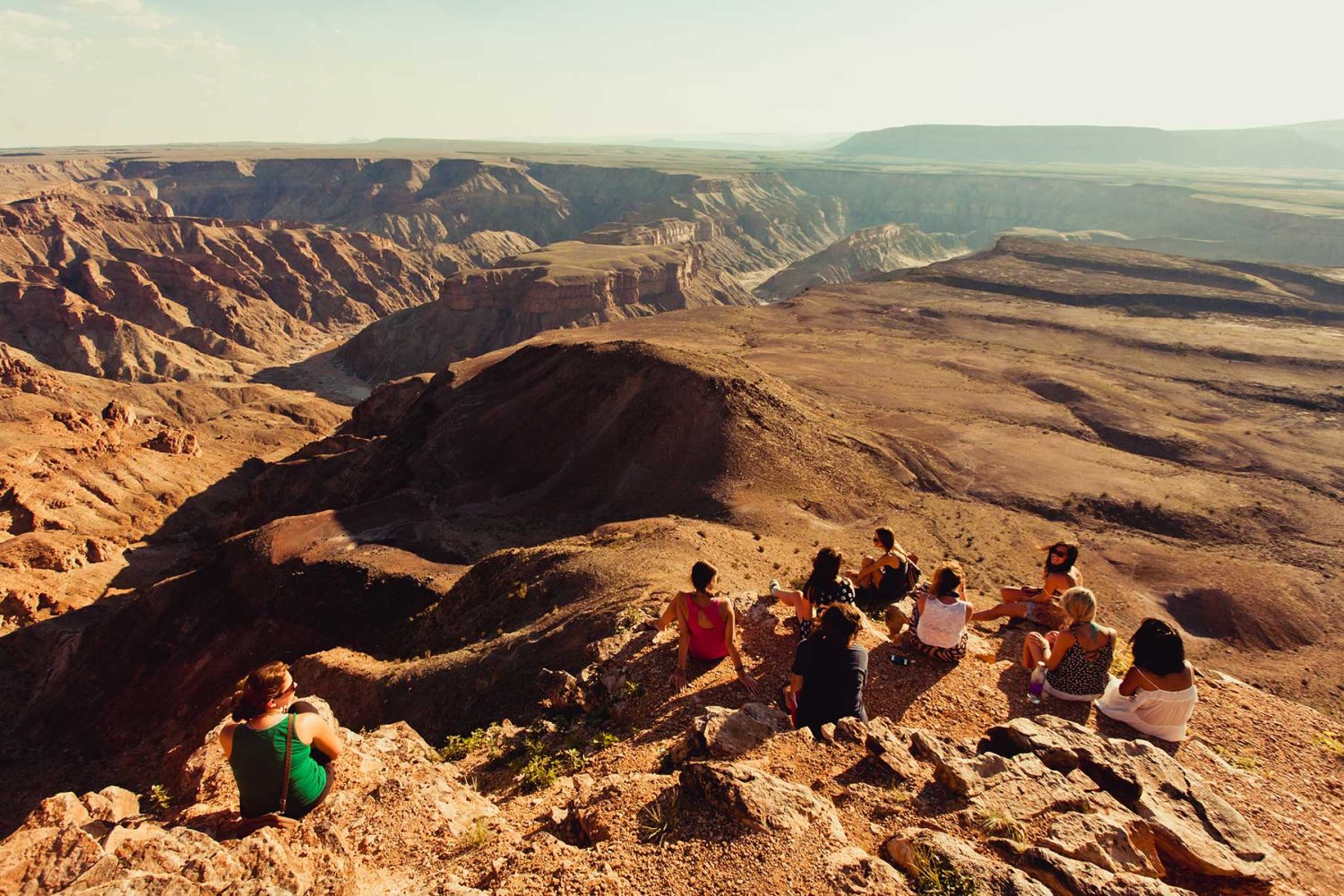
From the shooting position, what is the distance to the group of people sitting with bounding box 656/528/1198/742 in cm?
771

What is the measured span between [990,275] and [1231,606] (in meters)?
73.4

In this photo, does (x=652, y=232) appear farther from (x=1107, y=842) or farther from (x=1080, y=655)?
(x=1107, y=842)

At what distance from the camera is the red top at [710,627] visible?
9312mm

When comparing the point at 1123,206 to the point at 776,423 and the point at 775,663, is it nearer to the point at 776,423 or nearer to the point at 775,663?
the point at 776,423

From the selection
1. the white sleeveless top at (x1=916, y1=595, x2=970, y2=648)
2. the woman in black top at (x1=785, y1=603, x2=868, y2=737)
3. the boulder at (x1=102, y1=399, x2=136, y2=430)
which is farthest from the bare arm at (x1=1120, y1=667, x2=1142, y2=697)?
the boulder at (x1=102, y1=399, x2=136, y2=430)

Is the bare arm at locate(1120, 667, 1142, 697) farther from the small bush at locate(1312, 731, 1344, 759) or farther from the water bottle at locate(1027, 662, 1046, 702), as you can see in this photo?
the small bush at locate(1312, 731, 1344, 759)

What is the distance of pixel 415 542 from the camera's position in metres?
28.9

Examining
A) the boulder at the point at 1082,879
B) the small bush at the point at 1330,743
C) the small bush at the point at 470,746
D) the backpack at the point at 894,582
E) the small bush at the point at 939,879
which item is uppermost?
the boulder at the point at 1082,879

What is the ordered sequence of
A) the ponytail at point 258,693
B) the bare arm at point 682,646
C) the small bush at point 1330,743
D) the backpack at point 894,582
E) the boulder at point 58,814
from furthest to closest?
the backpack at point 894,582, the bare arm at point 682,646, the small bush at point 1330,743, the boulder at point 58,814, the ponytail at point 258,693

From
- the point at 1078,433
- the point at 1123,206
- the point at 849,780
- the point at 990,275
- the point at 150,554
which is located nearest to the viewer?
the point at 849,780

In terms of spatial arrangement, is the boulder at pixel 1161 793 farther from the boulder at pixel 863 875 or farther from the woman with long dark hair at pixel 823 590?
the boulder at pixel 863 875

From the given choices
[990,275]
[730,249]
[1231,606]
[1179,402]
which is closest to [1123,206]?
[730,249]

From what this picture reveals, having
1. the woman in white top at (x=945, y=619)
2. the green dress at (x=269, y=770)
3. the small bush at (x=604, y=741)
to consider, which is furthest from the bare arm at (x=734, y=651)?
the green dress at (x=269, y=770)

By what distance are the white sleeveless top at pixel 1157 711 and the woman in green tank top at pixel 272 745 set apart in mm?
8550
